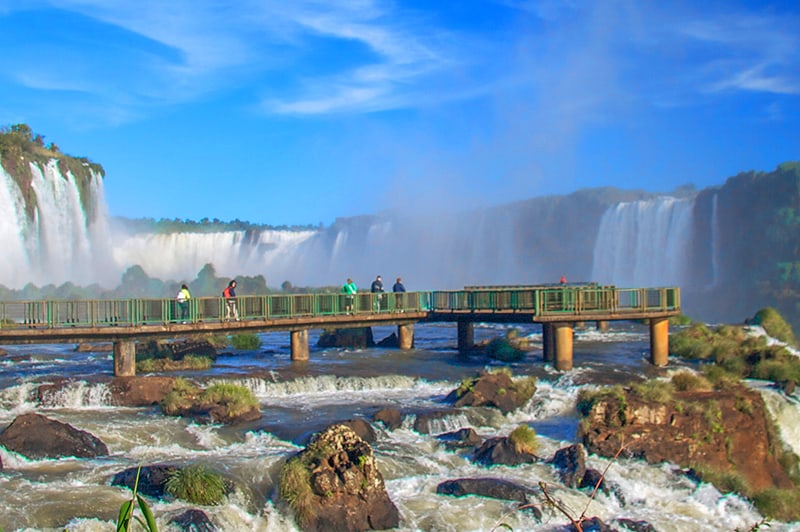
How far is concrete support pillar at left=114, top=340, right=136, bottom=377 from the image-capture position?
2494 cm

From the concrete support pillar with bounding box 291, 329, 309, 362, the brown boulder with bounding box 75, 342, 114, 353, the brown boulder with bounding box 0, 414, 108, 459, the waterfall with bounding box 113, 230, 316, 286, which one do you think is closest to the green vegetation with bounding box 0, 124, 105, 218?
the waterfall with bounding box 113, 230, 316, 286

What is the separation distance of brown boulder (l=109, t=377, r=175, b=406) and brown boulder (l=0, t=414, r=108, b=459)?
4.33 m

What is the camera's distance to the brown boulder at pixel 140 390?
21812 mm

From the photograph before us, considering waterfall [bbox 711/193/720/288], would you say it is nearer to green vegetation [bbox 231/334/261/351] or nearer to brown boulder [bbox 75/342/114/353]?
green vegetation [bbox 231/334/261/351]

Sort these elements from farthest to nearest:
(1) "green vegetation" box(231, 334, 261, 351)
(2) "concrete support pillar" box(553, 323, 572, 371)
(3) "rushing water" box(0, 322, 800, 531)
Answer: (1) "green vegetation" box(231, 334, 261, 351)
(2) "concrete support pillar" box(553, 323, 572, 371)
(3) "rushing water" box(0, 322, 800, 531)

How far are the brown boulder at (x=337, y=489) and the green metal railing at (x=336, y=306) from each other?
12566 millimetres

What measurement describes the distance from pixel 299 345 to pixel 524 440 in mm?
13709

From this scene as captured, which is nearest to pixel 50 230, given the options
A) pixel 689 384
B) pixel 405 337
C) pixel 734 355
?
pixel 405 337

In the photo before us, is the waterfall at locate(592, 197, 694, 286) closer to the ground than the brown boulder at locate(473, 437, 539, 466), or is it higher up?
higher up

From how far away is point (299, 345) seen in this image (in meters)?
29.9

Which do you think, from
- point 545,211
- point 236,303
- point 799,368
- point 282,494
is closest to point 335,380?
point 236,303

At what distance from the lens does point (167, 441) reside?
18.2 meters

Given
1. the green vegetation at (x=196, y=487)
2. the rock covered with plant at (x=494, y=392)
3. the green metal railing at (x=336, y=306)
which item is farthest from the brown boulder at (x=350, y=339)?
the green vegetation at (x=196, y=487)

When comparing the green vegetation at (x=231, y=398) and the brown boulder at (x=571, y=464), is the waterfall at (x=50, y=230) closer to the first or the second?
the green vegetation at (x=231, y=398)
